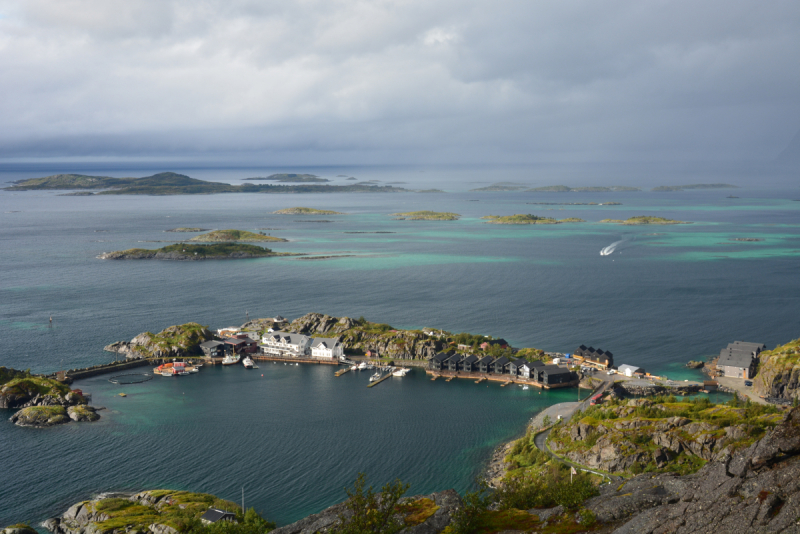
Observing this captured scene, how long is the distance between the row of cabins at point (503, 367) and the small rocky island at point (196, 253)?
97.1 m

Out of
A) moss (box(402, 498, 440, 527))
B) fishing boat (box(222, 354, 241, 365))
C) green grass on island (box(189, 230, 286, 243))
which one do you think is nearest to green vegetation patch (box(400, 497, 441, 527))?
moss (box(402, 498, 440, 527))

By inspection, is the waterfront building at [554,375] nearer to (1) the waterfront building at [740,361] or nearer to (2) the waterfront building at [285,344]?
(1) the waterfront building at [740,361]

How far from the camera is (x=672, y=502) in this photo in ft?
90.3

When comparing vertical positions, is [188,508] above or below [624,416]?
below

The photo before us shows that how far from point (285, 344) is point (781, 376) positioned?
2215 inches

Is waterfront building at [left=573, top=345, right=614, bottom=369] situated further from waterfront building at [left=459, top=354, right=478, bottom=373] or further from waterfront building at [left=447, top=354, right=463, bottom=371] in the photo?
waterfront building at [left=447, top=354, right=463, bottom=371]

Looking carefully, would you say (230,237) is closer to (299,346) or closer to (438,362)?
(299,346)

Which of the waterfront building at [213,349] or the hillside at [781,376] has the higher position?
the hillside at [781,376]

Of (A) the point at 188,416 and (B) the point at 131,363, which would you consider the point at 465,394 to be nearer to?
(A) the point at 188,416

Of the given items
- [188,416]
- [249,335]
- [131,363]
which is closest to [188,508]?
[188,416]

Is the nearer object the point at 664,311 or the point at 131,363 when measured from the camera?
the point at 131,363

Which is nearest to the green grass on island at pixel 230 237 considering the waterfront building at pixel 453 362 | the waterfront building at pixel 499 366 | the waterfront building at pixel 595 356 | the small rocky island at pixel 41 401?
the small rocky island at pixel 41 401

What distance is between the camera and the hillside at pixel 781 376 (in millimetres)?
57188

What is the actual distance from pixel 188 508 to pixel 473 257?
12345 cm
